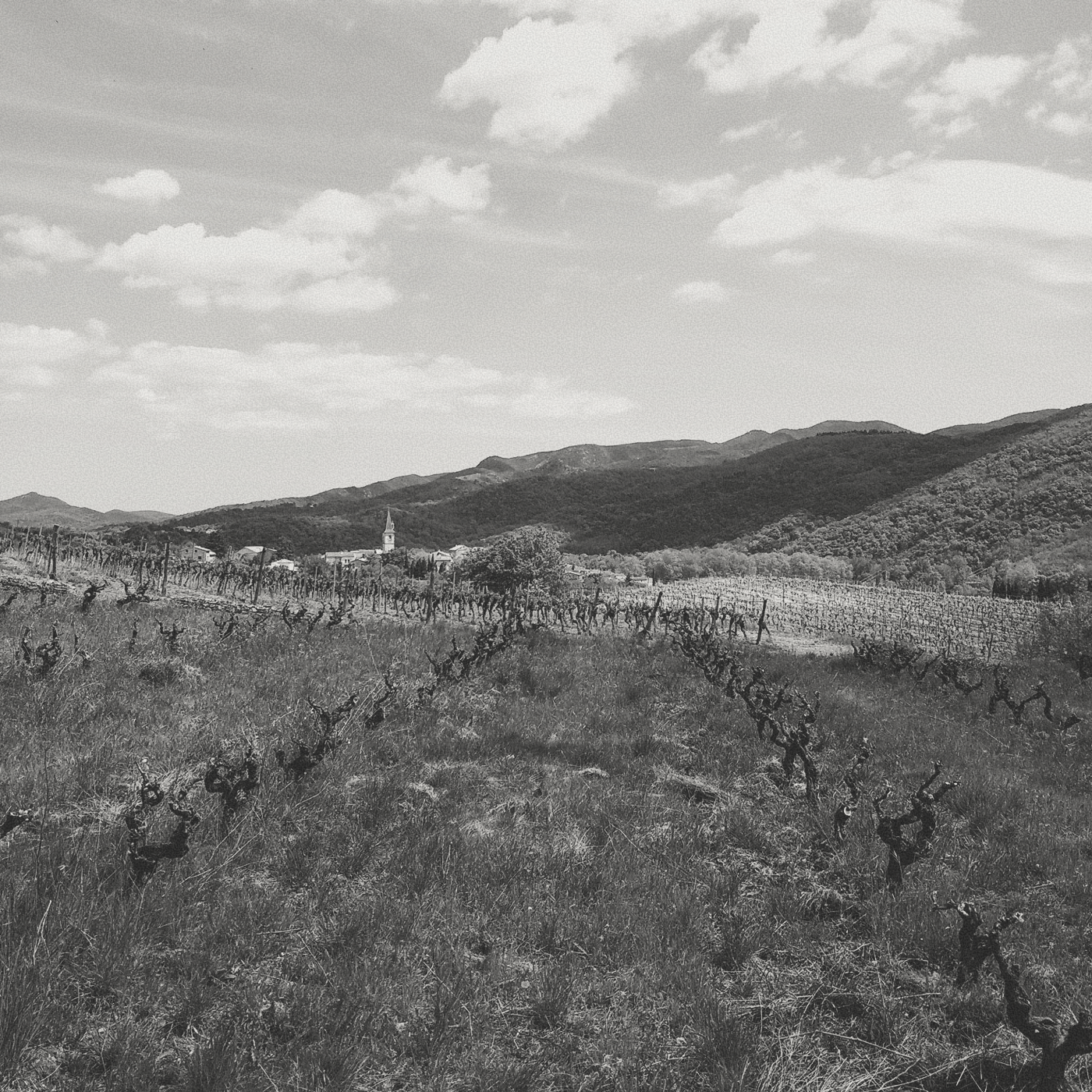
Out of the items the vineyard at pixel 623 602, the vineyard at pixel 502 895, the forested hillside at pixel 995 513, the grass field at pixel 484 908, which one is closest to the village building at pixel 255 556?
the vineyard at pixel 623 602

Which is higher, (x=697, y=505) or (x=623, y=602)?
(x=697, y=505)

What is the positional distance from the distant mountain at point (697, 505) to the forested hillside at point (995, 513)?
681 centimetres

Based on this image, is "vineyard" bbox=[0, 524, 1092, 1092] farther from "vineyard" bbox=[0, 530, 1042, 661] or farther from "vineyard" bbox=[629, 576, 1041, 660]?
"vineyard" bbox=[629, 576, 1041, 660]

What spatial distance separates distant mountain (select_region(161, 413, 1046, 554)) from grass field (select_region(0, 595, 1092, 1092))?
85795mm

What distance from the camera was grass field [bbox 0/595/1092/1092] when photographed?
11.1 ft

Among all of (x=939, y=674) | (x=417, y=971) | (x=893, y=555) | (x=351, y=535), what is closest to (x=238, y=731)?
(x=417, y=971)

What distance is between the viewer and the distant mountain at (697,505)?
101750mm

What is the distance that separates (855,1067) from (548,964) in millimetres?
1601

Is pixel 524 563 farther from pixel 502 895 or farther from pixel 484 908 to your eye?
pixel 484 908

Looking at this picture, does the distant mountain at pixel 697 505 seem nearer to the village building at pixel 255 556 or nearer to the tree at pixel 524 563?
the village building at pixel 255 556

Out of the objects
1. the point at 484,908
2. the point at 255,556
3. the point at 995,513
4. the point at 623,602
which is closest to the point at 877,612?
the point at 623,602

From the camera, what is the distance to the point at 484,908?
465 centimetres

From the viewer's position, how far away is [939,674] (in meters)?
17.1

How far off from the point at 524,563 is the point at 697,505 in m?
82.3
